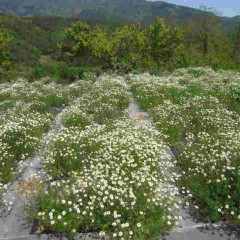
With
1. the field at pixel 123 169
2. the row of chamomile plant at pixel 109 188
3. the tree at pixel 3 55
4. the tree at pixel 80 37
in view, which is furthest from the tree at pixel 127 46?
the row of chamomile plant at pixel 109 188

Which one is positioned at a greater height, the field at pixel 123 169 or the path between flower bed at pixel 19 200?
the field at pixel 123 169

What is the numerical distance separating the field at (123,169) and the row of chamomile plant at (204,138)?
0.11 ft

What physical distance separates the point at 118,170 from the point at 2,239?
10.5ft

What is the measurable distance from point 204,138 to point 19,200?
6179 mm

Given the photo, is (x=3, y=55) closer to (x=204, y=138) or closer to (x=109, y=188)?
(x=204, y=138)

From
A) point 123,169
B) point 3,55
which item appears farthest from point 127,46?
point 123,169

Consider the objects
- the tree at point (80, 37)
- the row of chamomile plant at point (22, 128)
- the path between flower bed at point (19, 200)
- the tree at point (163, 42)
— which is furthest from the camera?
the tree at point (163, 42)

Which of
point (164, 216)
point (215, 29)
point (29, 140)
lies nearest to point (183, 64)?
point (215, 29)

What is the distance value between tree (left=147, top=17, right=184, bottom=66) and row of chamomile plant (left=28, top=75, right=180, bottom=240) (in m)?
37.8

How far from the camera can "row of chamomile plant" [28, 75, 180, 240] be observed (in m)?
7.36

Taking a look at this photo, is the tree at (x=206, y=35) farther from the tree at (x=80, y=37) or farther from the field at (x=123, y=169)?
the field at (x=123, y=169)

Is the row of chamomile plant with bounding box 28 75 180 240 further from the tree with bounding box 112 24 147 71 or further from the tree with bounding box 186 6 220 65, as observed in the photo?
the tree with bounding box 186 6 220 65

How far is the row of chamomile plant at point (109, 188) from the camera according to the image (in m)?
7.36

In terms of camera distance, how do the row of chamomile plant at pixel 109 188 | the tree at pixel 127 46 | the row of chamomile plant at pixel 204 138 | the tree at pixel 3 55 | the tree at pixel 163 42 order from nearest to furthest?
the row of chamomile plant at pixel 109 188, the row of chamomile plant at pixel 204 138, the tree at pixel 127 46, the tree at pixel 3 55, the tree at pixel 163 42
